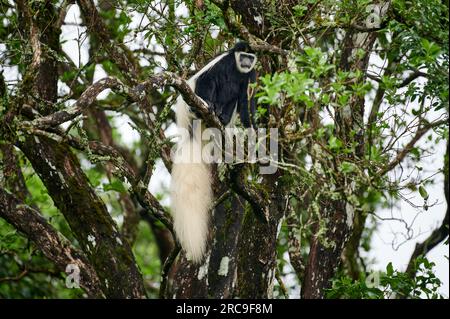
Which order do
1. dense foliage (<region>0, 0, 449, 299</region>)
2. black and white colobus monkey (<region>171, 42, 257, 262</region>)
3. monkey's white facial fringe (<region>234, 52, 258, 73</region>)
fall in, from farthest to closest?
monkey's white facial fringe (<region>234, 52, 258, 73</region>), black and white colobus monkey (<region>171, 42, 257, 262</region>), dense foliage (<region>0, 0, 449, 299</region>)

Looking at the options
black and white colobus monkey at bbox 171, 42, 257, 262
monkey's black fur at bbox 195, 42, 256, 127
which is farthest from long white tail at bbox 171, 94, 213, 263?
monkey's black fur at bbox 195, 42, 256, 127

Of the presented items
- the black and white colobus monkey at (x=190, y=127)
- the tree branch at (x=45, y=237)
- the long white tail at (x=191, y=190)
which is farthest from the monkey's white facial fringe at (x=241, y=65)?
the tree branch at (x=45, y=237)

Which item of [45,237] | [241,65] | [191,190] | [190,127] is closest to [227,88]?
[241,65]

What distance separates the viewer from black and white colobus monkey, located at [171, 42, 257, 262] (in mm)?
4605

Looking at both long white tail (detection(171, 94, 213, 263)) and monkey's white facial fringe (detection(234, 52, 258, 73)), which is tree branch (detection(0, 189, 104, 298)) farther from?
monkey's white facial fringe (detection(234, 52, 258, 73))

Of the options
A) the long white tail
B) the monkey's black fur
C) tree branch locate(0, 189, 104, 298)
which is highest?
the monkey's black fur

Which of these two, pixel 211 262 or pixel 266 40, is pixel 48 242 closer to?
pixel 211 262

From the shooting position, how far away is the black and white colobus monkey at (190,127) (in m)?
4.61

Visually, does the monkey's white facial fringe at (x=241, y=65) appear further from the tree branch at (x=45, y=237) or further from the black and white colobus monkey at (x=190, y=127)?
the tree branch at (x=45, y=237)

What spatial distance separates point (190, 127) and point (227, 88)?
0.52 meters

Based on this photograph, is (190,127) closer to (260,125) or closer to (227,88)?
(227,88)

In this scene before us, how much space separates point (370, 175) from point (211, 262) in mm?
1248
